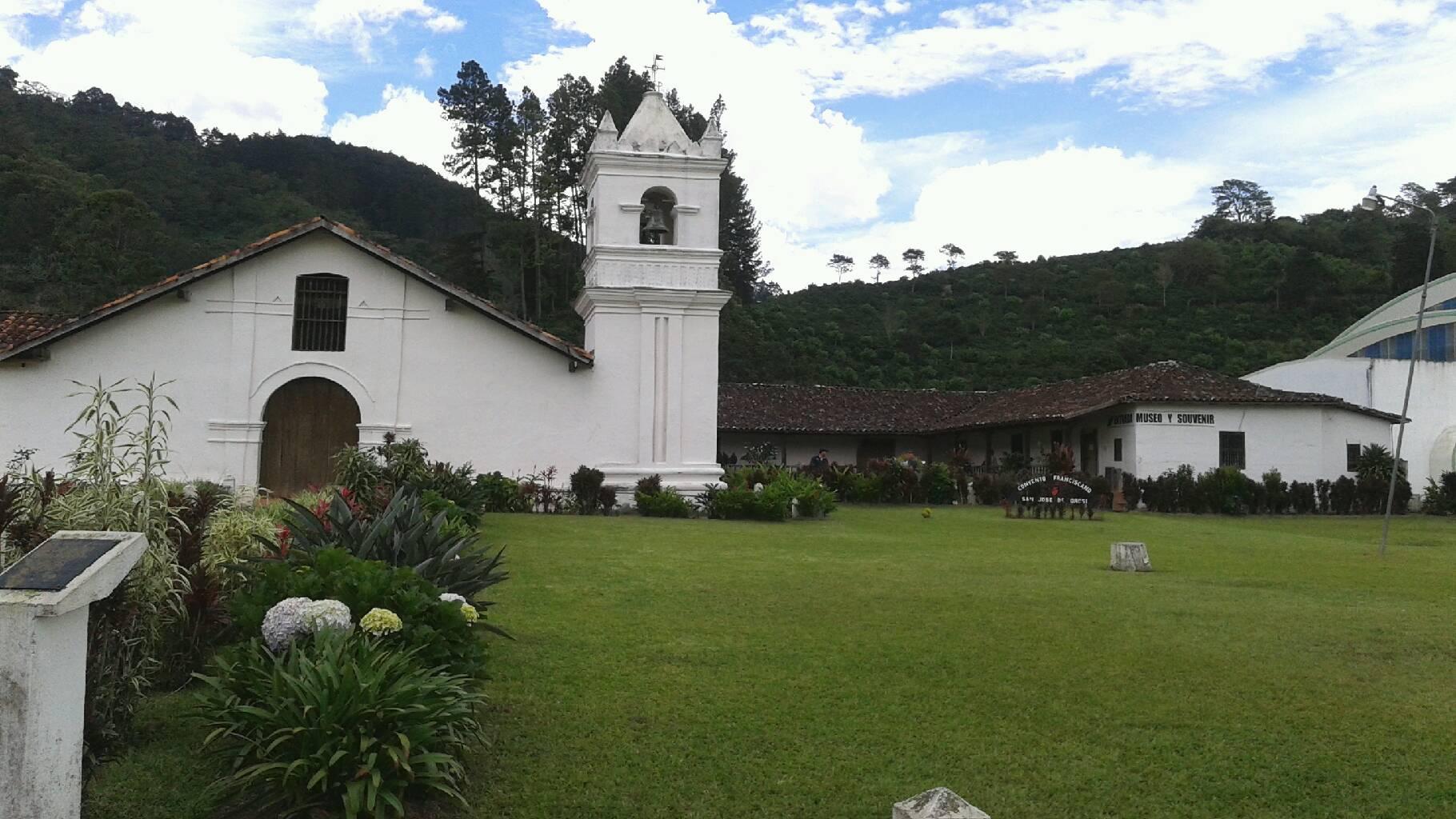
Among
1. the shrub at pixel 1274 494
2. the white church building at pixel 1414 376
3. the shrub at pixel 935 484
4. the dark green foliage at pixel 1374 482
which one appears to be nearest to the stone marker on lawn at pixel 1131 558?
the shrub at pixel 935 484

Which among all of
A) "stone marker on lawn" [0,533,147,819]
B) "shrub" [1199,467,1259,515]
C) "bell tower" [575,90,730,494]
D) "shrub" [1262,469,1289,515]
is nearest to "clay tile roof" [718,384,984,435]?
"shrub" [1199,467,1259,515]

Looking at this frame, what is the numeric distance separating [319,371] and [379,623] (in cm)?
1375

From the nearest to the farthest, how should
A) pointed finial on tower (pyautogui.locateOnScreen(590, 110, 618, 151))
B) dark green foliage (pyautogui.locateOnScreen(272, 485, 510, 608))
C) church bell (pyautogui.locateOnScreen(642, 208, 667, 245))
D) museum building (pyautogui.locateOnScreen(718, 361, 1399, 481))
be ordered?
dark green foliage (pyautogui.locateOnScreen(272, 485, 510, 608)) < pointed finial on tower (pyautogui.locateOnScreen(590, 110, 618, 151)) < church bell (pyautogui.locateOnScreen(642, 208, 667, 245)) < museum building (pyautogui.locateOnScreen(718, 361, 1399, 481))

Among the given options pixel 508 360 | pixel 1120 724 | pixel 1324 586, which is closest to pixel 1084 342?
pixel 508 360

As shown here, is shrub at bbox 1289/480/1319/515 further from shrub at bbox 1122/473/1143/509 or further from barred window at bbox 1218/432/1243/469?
shrub at bbox 1122/473/1143/509

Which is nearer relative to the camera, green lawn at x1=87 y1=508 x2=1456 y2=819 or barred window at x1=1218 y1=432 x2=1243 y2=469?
green lawn at x1=87 y1=508 x2=1456 y2=819

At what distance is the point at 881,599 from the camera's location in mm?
9219

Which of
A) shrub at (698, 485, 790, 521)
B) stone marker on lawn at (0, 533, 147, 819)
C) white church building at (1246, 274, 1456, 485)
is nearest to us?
stone marker on lawn at (0, 533, 147, 819)

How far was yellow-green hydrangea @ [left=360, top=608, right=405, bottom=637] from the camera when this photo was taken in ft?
17.1

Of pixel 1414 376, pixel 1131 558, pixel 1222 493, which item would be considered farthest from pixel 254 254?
pixel 1414 376

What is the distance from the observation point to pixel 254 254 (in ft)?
57.3

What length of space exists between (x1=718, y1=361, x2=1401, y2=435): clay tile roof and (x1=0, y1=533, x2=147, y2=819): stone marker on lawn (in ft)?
80.1

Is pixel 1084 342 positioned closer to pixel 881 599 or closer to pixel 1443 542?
pixel 1443 542

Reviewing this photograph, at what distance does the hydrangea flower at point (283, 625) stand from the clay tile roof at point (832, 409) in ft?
83.4
